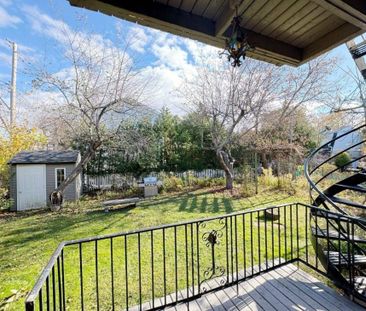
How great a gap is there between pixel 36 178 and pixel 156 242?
7289mm

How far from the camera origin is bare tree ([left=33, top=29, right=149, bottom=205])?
310 inches

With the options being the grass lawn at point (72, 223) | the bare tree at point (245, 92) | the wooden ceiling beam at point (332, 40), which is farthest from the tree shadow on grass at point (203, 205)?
the wooden ceiling beam at point (332, 40)

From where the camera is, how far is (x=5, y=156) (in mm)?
9188

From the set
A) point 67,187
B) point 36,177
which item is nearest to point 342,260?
point 67,187

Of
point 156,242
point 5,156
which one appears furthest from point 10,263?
point 5,156

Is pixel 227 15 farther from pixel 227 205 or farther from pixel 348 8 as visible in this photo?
pixel 227 205

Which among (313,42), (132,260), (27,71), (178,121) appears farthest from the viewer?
(178,121)

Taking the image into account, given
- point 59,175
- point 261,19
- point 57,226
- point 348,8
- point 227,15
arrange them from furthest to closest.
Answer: point 59,175 < point 57,226 < point 261,19 < point 227,15 < point 348,8

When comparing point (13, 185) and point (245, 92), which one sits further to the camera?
point (245, 92)

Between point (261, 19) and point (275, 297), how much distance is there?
8.79 feet

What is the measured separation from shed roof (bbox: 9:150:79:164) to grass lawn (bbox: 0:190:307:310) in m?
2.23

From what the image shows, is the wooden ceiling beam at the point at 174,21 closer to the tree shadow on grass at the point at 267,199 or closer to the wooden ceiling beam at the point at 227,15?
the wooden ceiling beam at the point at 227,15

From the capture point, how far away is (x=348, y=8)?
1523 mm

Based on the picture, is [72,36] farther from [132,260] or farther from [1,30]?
A: [132,260]
